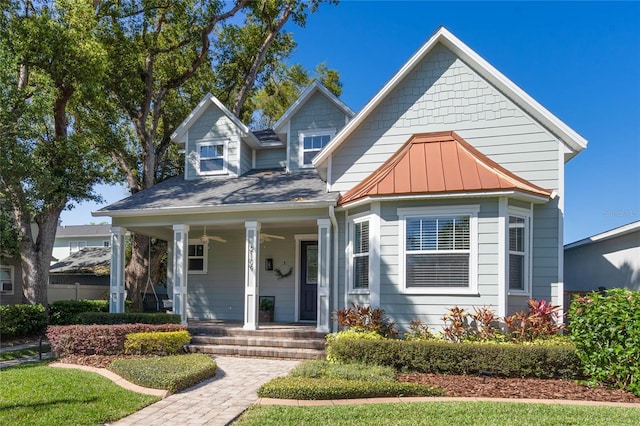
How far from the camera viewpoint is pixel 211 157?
14.7 meters

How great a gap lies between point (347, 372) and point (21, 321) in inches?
391

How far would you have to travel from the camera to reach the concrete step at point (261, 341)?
10.0 m

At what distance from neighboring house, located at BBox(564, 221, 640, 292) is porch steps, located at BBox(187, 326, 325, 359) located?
745 centimetres

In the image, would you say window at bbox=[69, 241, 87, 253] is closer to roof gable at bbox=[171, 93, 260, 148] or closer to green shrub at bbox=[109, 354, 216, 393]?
roof gable at bbox=[171, 93, 260, 148]

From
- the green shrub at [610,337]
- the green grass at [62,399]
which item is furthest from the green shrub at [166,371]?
the green shrub at [610,337]

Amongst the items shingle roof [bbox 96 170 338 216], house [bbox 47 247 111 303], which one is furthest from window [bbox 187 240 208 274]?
house [bbox 47 247 111 303]

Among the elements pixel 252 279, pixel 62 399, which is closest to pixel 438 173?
pixel 252 279

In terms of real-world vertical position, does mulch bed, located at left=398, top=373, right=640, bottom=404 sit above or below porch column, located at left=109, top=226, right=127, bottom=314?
below

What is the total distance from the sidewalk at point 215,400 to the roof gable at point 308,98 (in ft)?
25.5

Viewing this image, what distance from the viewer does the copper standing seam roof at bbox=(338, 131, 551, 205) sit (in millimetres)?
9242

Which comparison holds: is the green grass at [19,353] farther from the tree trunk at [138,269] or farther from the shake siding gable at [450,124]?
the shake siding gable at [450,124]

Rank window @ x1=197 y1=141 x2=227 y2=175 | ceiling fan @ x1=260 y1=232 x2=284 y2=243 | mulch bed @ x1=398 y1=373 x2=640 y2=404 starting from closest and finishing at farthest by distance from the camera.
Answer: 1. mulch bed @ x1=398 y1=373 x2=640 y2=404
2. ceiling fan @ x1=260 y1=232 x2=284 y2=243
3. window @ x1=197 y1=141 x2=227 y2=175

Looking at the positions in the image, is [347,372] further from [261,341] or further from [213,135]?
[213,135]

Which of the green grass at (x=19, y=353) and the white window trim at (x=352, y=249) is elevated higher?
the white window trim at (x=352, y=249)
